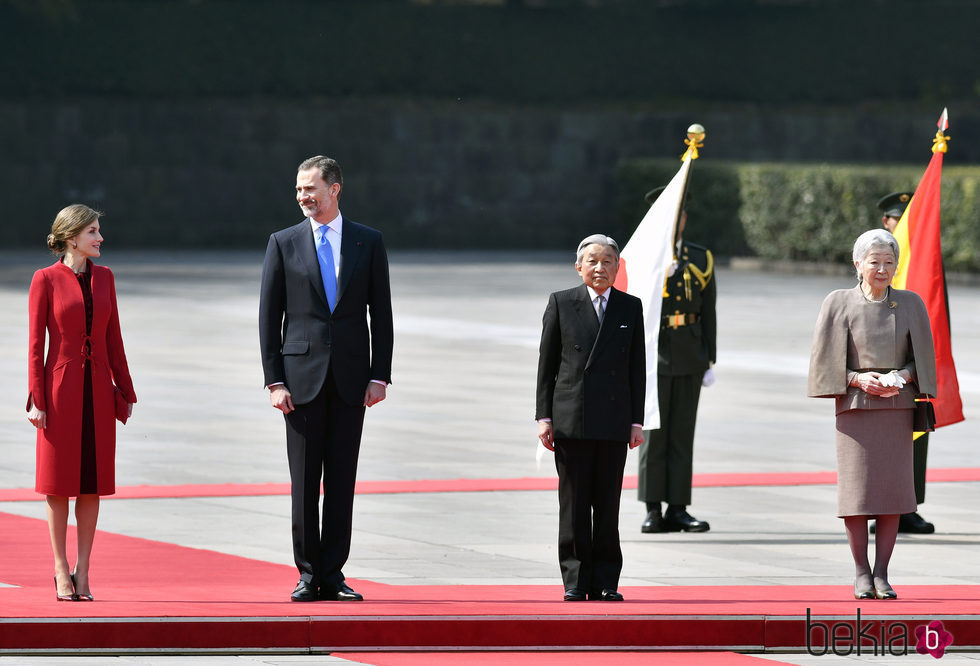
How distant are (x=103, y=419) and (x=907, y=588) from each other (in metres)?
3.41

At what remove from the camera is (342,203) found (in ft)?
117

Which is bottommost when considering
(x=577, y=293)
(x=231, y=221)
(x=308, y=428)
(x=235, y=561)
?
(x=235, y=561)

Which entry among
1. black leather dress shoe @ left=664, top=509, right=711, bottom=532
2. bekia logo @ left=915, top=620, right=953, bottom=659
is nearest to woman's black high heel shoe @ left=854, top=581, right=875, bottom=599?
bekia logo @ left=915, top=620, right=953, bottom=659

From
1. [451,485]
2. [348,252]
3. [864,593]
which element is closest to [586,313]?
[348,252]

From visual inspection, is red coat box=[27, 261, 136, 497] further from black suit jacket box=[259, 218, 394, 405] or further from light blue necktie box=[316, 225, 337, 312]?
light blue necktie box=[316, 225, 337, 312]

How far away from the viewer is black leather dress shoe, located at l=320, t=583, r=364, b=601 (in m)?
7.26

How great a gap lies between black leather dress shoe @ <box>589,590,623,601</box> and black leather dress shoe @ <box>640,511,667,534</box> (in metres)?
2.28

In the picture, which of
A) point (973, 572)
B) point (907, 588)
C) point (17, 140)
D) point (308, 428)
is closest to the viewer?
point (308, 428)

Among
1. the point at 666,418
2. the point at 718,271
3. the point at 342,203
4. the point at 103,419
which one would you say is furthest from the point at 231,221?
the point at 103,419

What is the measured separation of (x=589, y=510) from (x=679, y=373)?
2.62 m

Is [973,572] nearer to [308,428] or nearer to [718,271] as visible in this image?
[308,428]

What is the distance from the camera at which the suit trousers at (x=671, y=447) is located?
9.82 m

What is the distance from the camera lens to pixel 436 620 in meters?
6.81

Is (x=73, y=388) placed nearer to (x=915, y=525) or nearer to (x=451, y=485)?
(x=451, y=485)
